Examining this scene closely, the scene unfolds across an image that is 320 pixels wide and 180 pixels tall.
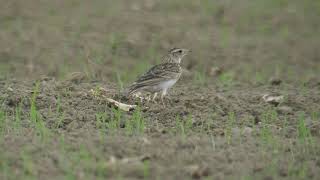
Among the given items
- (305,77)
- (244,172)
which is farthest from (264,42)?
(244,172)

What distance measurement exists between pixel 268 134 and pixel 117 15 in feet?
29.4

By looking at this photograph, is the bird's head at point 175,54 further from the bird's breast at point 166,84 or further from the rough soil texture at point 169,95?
the bird's breast at point 166,84

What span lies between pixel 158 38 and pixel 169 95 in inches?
186

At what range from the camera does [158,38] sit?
56.0ft

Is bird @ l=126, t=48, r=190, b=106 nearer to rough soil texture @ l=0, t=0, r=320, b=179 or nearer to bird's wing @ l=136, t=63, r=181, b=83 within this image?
bird's wing @ l=136, t=63, r=181, b=83

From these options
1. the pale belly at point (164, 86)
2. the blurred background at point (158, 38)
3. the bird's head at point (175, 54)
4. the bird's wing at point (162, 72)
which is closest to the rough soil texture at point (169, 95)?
the blurred background at point (158, 38)

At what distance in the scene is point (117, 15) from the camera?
18.5 m

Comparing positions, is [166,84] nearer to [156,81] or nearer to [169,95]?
[156,81]

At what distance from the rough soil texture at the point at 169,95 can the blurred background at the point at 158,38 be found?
1.3 inches

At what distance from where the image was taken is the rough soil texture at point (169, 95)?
28.7ft

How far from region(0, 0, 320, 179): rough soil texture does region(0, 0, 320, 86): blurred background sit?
0.11 feet

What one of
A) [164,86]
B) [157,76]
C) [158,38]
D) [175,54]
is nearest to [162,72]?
[157,76]

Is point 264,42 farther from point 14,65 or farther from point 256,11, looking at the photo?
point 14,65

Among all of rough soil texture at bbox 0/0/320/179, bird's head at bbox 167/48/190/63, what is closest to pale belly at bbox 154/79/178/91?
rough soil texture at bbox 0/0/320/179
